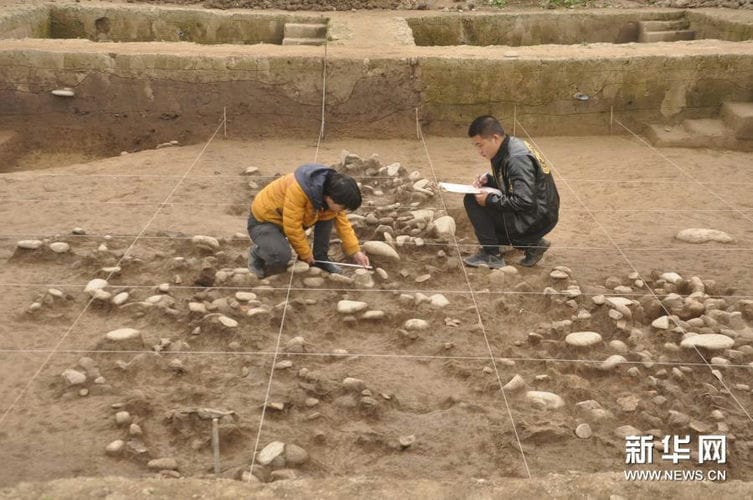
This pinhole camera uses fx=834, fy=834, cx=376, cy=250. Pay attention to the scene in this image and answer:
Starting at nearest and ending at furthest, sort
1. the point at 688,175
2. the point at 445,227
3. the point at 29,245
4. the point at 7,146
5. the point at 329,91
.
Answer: the point at 29,245 < the point at 445,227 < the point at 688,175 < the point at 7,146 < the point at 329,91

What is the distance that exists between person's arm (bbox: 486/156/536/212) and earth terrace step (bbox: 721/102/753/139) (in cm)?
357

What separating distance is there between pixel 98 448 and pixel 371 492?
108 centimetres

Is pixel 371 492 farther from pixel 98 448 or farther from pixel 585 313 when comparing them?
pixel 585 313

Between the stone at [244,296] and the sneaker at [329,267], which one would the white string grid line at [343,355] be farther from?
the sneaker at [329,267]

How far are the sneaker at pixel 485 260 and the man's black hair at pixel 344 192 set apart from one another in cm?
93

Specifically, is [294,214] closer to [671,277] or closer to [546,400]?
[546,400]

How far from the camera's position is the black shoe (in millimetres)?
4496

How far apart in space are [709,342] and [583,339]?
57cm

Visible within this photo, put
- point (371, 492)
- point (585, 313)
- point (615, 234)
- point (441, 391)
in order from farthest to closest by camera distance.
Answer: point (615, 234), point (585, 313), point (441, 391), point (371, 492)

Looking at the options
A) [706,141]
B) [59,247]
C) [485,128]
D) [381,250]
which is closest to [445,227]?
[381,250]

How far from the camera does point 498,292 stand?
4.36m

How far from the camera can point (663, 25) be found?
35.6 ft

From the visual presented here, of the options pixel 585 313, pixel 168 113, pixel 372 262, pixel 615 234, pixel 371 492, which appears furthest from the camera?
pixel 168 113

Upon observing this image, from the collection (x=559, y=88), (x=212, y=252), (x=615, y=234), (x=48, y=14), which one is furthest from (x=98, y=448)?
(x=48, y=14)
